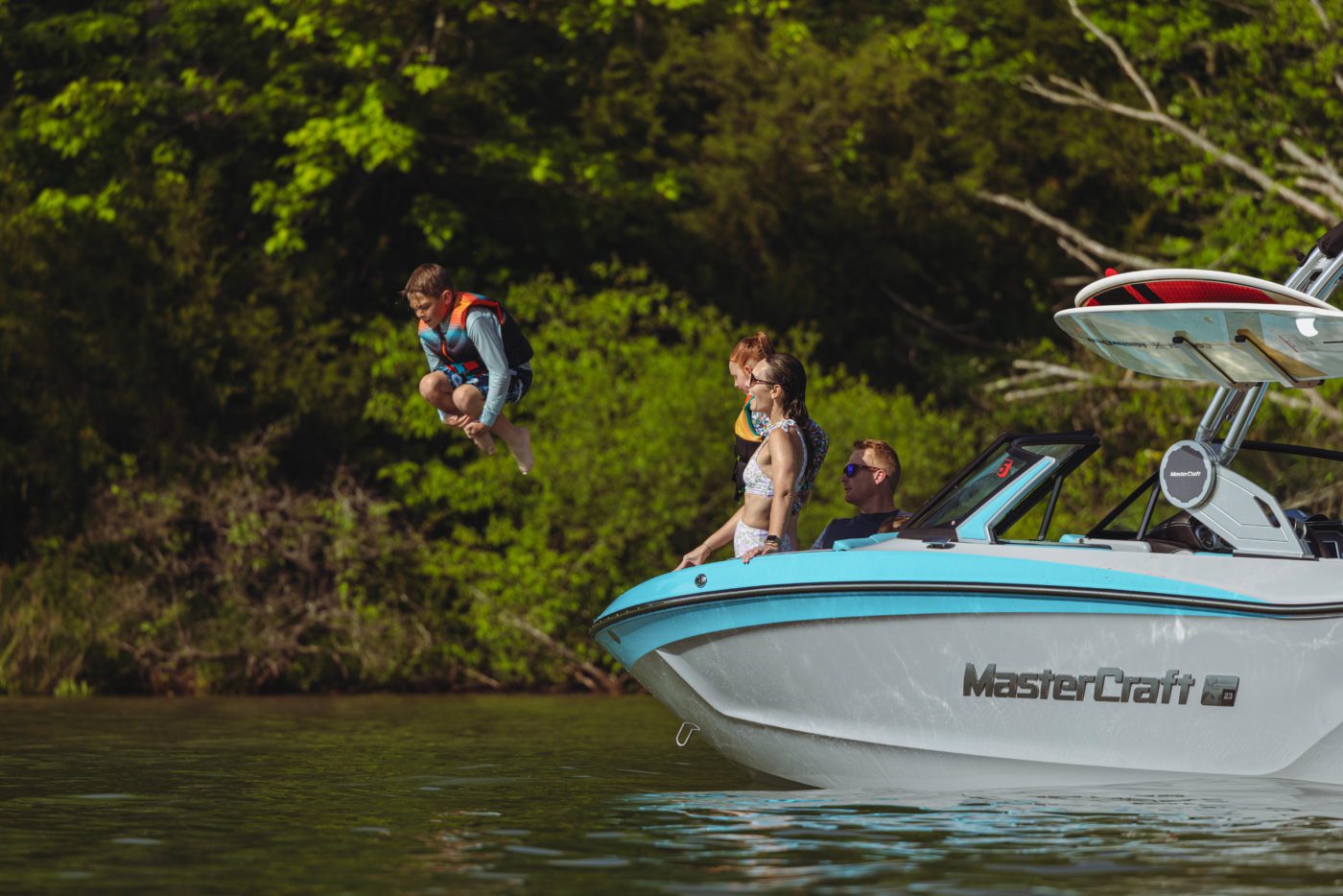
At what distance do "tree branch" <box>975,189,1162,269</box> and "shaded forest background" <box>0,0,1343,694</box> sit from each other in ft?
0.45

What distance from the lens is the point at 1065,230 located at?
2114 centimetres

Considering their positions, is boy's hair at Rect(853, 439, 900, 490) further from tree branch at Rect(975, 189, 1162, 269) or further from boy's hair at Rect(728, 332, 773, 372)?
tree branch at Rect(975, 189, 1162, 269)

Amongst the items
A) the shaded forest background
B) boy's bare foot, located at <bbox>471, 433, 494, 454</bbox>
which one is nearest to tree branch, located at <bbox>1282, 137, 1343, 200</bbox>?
the shaded forest background

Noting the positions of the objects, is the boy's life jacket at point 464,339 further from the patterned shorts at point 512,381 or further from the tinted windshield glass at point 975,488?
the tinted windshield glass at point 975,488

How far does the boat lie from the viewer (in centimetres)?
796

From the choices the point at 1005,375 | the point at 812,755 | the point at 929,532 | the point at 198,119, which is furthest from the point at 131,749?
the point at 1005,375

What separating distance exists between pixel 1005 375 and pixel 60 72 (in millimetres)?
10488

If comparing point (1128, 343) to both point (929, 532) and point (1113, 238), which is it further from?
point (1113, 238)

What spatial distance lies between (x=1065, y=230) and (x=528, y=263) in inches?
223

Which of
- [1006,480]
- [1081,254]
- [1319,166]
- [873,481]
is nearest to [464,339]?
[873,481]

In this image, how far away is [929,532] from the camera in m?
8.52

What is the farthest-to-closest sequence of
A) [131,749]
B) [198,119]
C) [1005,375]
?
[1005,375] → [198,119] → [131,749]

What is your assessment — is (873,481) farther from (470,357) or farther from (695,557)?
(470,357)

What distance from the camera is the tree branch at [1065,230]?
20141 mm
